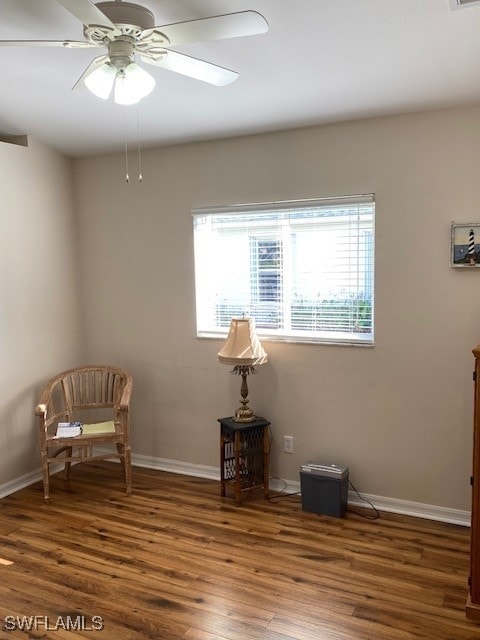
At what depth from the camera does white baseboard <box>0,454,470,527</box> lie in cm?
305

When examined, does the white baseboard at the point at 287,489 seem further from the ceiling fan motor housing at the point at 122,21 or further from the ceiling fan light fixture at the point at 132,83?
the ceiling fan motor housing at the point at 122,21

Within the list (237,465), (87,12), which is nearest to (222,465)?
(237,465)

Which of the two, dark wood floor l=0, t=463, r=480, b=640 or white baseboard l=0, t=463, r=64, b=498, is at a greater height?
white baseboard l=0, t=463, r=64, b=498

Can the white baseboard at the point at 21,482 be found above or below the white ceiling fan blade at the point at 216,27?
below

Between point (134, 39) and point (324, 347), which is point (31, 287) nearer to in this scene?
point (324, 347)

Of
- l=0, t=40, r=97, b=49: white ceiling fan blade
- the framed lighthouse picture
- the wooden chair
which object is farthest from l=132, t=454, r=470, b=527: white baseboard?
l=0, t=40, r=97, b=49: white ceiling fan blade

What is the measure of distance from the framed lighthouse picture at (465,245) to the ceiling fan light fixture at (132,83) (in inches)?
70.0

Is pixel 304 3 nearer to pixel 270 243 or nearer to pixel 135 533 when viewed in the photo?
pixel 270 243

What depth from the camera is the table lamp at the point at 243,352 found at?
3.22 m

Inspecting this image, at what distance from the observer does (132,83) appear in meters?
2.00

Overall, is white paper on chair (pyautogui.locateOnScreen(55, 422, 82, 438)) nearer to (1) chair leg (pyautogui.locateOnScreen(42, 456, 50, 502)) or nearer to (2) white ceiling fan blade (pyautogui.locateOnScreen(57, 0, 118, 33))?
(1) chair leg (pyautogui.locateOnScreen(42, 456, 50, 502))

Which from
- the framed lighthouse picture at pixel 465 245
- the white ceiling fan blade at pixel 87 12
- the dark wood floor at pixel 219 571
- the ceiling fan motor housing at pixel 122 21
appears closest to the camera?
the white ceiling fan blade at pixel 87 12

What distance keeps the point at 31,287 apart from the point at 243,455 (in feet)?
6.15

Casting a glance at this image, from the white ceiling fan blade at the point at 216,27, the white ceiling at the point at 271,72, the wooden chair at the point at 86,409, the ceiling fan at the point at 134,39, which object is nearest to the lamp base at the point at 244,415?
the wooden chair at the point at 86,409
